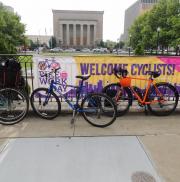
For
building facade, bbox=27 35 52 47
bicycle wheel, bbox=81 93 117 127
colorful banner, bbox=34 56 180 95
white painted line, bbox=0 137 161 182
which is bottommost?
white painted line, bbox=0 137 161 182

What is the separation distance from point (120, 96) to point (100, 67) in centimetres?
81

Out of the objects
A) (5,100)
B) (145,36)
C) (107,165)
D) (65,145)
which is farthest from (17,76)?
(145,36)

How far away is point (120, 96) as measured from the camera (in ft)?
15.9

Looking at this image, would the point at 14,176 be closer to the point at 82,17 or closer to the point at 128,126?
the point at 128,126

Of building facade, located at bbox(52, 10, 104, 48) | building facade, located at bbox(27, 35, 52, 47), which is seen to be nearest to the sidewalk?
building facade, located at bbox(52, 10, 104, 48)

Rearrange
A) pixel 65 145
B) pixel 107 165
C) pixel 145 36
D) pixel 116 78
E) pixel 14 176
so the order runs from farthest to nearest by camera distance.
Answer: pixel 145 36
pixel 116 78
pixel 65 145
pixel 107 165
pixel 14 176

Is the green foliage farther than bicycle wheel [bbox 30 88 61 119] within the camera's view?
Yes

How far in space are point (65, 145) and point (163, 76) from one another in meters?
2.95

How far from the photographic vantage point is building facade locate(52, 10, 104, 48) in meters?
117

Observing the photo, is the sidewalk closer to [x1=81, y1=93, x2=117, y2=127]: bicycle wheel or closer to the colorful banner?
[x1=81, y1=93, x2=117, y2=127]: bicycle wheel

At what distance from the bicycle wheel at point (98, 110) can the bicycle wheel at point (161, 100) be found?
1025mm

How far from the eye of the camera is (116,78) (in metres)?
5.14

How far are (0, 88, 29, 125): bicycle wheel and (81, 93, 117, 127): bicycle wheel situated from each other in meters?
1.25

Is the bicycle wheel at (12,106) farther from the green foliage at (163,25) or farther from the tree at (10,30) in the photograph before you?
the green foliage at (163,25)
